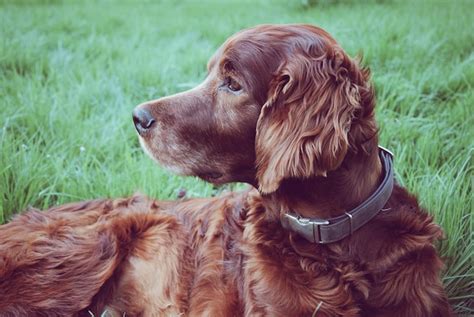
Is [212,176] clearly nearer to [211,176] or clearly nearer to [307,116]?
[211,176]

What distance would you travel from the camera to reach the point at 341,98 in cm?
173

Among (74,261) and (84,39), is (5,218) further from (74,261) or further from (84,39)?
(84,39)

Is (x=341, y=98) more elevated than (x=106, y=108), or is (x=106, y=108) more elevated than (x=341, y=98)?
(x=341, y=98)

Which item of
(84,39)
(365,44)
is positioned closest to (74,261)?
(365,44)

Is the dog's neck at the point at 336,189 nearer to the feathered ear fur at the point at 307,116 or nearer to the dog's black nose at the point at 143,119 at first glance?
the feathered ear fur at the point at 307,116

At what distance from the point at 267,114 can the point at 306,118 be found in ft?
0.49

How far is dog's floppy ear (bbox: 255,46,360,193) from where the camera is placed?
1669 millimetres

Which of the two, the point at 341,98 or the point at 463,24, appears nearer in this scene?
the point at 341,98

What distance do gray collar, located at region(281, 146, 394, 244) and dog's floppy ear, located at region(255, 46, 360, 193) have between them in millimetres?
187

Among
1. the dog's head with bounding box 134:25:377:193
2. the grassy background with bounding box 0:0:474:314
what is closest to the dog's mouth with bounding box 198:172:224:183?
the dog's head with bounding box 134:25:377:193

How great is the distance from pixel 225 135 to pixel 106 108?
220 cm

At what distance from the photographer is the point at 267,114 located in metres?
1.81

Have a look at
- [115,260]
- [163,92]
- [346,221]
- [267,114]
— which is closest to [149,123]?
[267,114]

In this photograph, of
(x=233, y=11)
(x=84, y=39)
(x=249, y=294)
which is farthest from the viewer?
(x=233, y=11)
